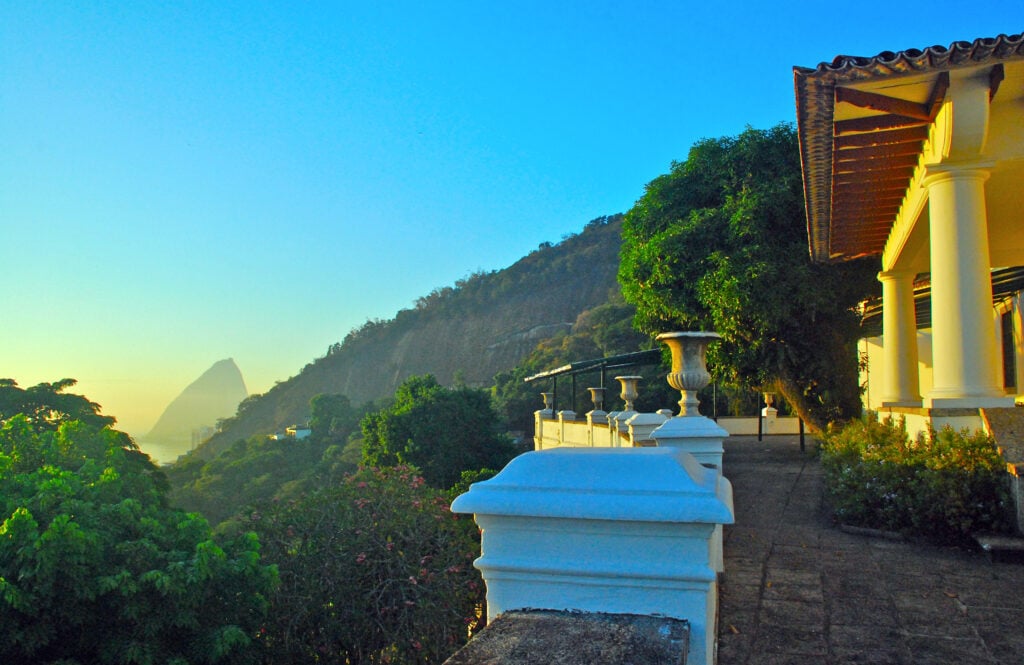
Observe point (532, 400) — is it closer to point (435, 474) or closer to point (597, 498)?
point (435, 474)

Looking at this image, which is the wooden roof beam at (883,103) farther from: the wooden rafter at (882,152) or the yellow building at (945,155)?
the wooden rafter at (882,152)

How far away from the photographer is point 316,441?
5531cm

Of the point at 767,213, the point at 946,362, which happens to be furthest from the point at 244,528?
the point at 767,213

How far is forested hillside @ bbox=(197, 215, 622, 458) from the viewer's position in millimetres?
76062

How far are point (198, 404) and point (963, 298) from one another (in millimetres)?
153679

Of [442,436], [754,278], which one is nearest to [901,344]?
[754,278]

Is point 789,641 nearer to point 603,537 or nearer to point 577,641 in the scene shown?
point 603,537

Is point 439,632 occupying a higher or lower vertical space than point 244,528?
lower

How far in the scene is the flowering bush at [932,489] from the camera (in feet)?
17.9

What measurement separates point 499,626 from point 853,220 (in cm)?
1018

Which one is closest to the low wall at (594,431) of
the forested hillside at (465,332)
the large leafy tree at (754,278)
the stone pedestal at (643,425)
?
the stone pedestal at (643,425)

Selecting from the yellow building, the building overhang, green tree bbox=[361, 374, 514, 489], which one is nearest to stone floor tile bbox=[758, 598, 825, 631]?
the yellow building

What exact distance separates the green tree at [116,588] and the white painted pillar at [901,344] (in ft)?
28.4

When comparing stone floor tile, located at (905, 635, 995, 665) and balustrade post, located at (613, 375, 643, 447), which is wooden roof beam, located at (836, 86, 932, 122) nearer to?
stone floor tile, located at (905, 635, 995, 665)
